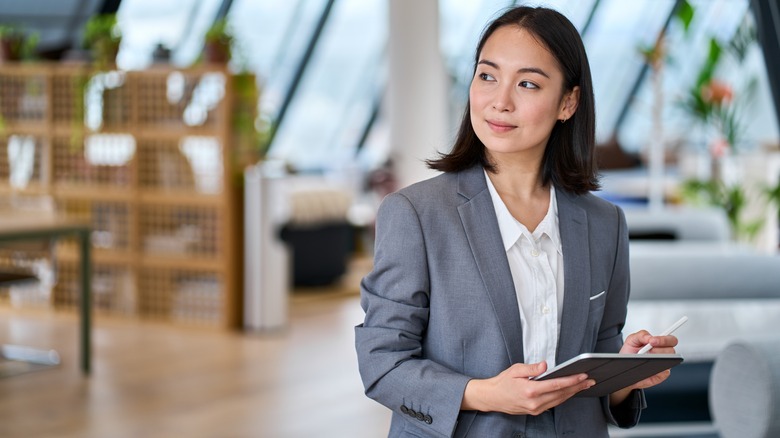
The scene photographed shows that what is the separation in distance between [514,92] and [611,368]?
1.49 ft

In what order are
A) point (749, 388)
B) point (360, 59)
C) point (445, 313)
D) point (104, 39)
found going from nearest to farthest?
1. point (445, 313)
2. point (749, 388)
3. point (104, 39)
4. point (360, 59)

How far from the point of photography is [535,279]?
1.81 m

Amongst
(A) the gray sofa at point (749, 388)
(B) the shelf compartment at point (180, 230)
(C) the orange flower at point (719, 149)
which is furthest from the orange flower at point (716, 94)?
(A) the gray sofa at point (749, 388)

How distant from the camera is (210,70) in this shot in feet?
22.4

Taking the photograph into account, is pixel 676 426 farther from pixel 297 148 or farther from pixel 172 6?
pixel 297 148

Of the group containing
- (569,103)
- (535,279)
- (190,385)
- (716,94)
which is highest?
(716,94)

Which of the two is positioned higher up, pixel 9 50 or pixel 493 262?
pixel 9 50

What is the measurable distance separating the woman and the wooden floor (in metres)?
2.73

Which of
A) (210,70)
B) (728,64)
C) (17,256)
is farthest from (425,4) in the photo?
(728,64)

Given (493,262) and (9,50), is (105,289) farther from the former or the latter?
(493,262)

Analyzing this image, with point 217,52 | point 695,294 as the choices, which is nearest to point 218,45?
point 217,52

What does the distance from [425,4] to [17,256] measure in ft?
9.51

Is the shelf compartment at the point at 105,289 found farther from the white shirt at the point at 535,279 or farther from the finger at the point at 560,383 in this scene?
the finger at the point at 560,383

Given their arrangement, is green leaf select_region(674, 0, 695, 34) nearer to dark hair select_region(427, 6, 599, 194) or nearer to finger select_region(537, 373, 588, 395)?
dark hair select_region(427, 6, 599, 194)
